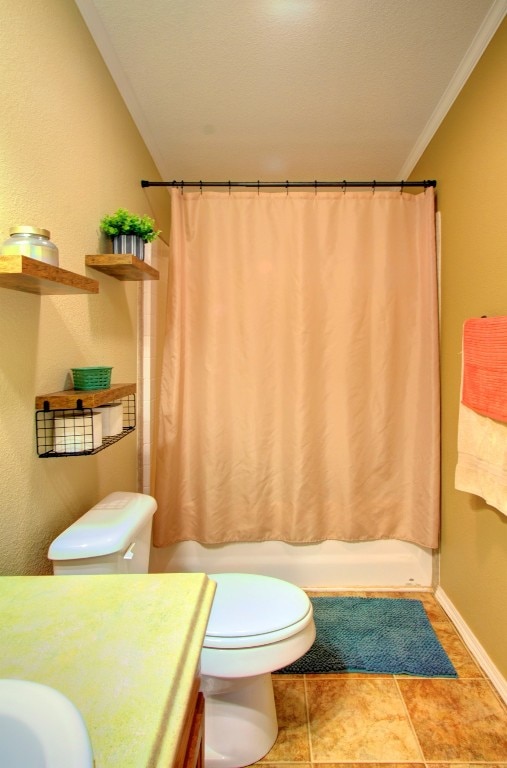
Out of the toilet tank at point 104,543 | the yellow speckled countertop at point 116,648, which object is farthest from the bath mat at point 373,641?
the yellow speckled countertop at point 116,648

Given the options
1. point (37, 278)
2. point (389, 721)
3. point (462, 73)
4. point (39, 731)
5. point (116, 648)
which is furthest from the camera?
point (462, 73)

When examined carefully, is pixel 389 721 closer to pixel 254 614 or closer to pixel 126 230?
pixel 254 614

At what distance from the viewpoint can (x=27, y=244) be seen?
863 mm

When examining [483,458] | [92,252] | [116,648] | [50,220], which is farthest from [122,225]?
[483,458]

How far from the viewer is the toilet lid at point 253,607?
3.84 feet

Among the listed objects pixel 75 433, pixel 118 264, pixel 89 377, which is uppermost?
pixel 118 264

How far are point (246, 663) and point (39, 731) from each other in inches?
36.1

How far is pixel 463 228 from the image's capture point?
5.65 feet

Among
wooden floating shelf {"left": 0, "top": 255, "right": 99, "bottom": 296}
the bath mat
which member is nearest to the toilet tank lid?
wooden floating shelf {"left": 0, "top": 255, "right": 99, "bottom": 296}

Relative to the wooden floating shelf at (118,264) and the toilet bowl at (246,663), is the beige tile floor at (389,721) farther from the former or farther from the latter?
the wooden floating shelf at (118,264)

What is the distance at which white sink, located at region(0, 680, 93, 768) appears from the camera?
0.36 m

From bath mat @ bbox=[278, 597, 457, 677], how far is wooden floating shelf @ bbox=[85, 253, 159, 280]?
1.65 meters

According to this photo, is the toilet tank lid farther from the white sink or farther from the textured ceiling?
the textured ceiling

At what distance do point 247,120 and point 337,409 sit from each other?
1470 millimetres
